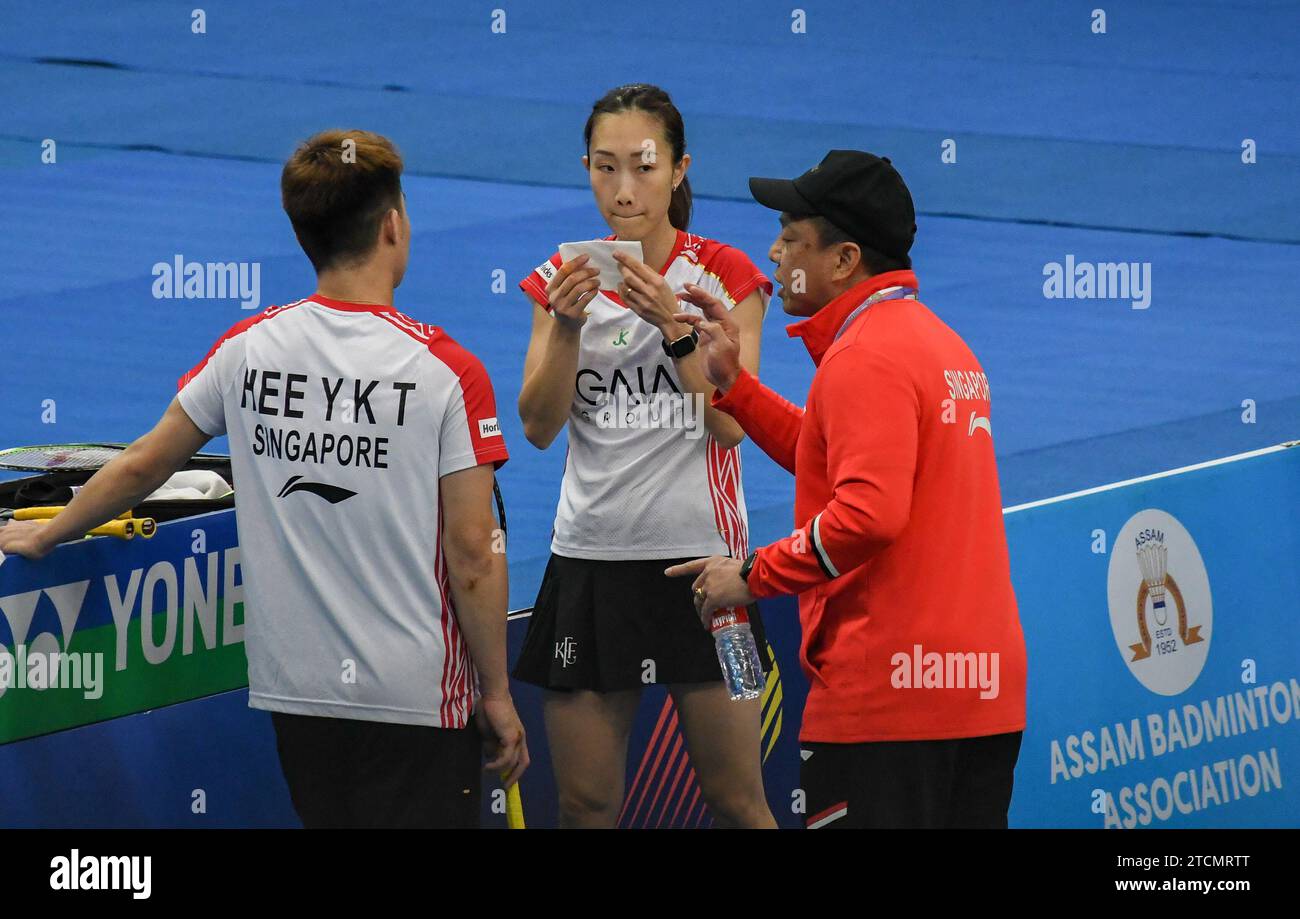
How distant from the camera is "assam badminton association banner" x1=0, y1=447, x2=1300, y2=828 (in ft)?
13.8

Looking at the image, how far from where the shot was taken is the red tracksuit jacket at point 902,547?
11.9 ft

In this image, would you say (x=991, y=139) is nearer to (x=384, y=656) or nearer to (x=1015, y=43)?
(x=1015, y=43)

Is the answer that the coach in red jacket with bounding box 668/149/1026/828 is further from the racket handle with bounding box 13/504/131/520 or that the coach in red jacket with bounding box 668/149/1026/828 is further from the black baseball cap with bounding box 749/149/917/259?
the racket handle with bounding box 13/504/131/520

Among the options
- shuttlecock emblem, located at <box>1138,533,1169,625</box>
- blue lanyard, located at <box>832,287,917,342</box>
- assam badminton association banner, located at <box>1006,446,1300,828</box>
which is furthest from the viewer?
shuttlecock emblem, located at <box>1138,533,1169,625</box>

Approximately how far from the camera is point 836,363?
3717mm

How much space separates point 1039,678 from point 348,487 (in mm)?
2420

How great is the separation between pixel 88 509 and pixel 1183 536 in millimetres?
3287

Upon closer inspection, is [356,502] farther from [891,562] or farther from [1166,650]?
[1166,650]

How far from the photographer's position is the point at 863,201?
153 inches

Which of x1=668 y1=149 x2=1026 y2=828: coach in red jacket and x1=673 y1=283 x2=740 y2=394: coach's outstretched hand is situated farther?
x1=673 y1=283 x2=740 y2=394: coach's outstretched hand

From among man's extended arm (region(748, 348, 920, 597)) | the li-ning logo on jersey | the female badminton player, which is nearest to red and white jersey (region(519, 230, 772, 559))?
the female badminton player

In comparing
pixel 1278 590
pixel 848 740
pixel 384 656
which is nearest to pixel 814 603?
pixel 848 740

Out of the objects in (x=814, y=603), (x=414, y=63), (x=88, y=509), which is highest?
(x=414, y=63)
